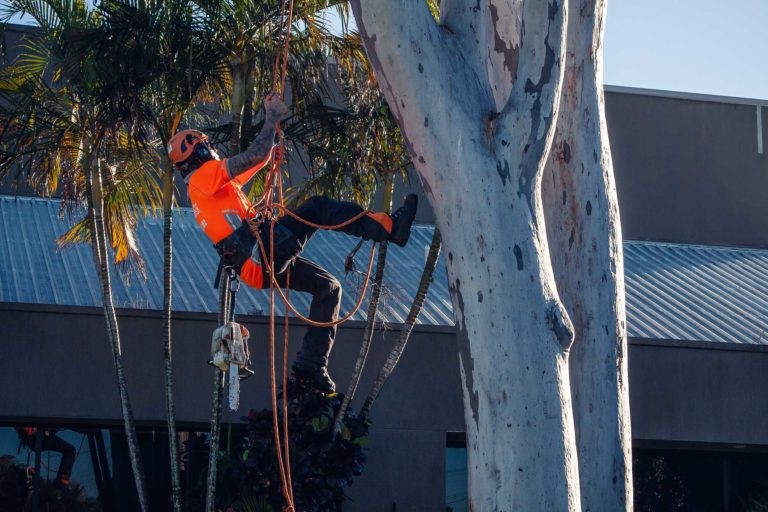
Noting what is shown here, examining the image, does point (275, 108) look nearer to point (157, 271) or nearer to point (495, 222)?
point (495, 222)

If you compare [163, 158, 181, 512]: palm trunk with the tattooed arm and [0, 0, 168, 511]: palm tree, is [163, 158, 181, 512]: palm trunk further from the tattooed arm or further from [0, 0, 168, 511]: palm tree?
the tattooed arm

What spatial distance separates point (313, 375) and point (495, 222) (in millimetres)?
3515

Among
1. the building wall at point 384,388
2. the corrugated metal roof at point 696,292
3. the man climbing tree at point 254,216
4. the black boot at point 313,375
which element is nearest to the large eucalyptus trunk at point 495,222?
the man climbing tree at point 254,216

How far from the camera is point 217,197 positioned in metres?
8.70

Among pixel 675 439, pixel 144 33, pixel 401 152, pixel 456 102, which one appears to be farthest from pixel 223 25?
pixel 675 439

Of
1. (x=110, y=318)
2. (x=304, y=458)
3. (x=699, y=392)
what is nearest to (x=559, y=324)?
(x=304, y=458)

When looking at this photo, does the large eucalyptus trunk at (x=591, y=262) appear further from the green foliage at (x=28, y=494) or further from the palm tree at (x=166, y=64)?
the green foliage at (x=28, y=494)

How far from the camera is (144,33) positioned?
10383mm

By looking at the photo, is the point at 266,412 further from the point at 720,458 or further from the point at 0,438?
the point at 720,458

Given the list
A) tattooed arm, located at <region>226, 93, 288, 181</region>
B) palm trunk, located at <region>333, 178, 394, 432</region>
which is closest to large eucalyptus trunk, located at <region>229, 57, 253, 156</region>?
palm trunk, located at <region>333, 178, 394, 432</region>

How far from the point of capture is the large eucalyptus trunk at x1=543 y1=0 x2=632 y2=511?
7.64m

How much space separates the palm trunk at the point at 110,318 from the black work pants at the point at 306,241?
A: 2213 millimetres

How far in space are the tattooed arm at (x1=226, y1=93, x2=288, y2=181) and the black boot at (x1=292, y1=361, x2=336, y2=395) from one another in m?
1.98

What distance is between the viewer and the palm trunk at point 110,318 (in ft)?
35.1
